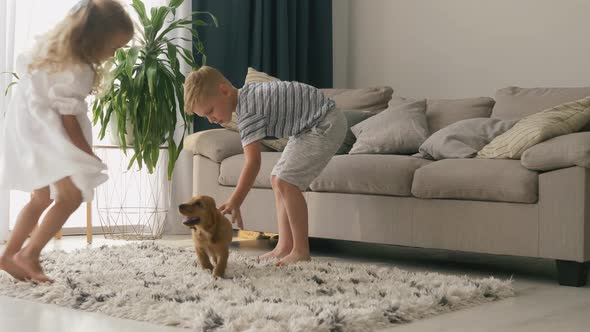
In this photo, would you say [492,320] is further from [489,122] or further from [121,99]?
[121,99]

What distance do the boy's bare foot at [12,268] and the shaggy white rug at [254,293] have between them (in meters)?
0.03

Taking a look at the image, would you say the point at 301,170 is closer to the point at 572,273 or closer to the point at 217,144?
the point at 217,144

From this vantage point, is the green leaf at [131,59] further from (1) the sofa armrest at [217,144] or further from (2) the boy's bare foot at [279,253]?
(2) the boy's bare foot at [279,253]

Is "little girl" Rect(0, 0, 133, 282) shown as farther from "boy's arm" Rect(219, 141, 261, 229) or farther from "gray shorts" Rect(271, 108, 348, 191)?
"gray shorts" Rect(271, 108, 348, 191)

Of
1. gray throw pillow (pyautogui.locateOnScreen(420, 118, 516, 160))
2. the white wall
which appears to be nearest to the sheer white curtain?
gray throw pillow (pyautogui.locateOnScreen(420, 118, 516, 160))

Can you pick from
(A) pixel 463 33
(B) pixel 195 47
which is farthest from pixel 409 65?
(B) pixel 195 47

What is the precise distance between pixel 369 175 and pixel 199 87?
84 cm

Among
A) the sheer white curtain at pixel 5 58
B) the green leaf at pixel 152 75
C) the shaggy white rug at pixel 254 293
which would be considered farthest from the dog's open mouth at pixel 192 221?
the sheer white curtain at pixel 5 58

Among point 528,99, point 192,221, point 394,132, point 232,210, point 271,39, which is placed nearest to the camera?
point 192,221

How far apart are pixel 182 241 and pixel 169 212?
0.55 meters

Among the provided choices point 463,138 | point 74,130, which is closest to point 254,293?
point 74,130

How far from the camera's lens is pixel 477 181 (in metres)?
2.99

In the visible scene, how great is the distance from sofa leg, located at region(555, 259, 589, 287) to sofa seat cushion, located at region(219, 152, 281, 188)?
52.3 inches

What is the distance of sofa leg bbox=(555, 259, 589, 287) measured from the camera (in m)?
2.80
